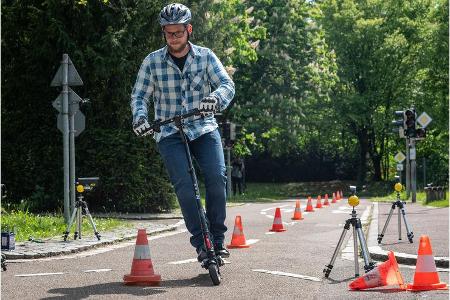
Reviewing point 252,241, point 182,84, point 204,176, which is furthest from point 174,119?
point 252,241

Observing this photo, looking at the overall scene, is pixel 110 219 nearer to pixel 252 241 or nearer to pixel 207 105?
pixel 252 241

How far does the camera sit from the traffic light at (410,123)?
32.3 meters

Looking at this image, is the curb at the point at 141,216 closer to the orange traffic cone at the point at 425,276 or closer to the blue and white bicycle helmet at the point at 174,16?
the blue and white bicycle helmet at the point at 174,16

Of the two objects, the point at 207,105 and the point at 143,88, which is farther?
the point at 143,88

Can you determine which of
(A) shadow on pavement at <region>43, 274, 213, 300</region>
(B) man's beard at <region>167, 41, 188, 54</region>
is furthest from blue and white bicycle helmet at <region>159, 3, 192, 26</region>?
(A) shadow on pavement at <region>43, 274, 213, 300</region>

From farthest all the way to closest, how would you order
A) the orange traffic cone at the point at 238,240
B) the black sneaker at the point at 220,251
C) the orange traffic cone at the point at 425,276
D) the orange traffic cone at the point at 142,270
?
the orange traffic cone at the point at 238,240, the black sneaker at the point at 220,251, the orange traffic cone at the point at 142,270, the orange traffic cone at the point at 425,276

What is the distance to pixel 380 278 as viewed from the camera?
7.57 m

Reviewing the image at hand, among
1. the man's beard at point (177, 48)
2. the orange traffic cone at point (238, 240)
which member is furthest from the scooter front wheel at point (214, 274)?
the orange traffic cone at point (238, 240)

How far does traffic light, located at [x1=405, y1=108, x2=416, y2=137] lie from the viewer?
32.3 m

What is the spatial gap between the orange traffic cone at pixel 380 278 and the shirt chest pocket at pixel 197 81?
2281mm

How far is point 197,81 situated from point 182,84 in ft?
0.46

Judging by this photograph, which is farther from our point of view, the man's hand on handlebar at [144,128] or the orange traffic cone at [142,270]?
the man's hand on handlebar at [144,128]

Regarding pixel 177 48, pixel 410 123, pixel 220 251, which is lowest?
pixel 220 251

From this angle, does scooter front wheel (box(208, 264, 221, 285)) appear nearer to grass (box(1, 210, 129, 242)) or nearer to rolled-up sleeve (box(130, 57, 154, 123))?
rolled-up sleeve (box(130, 57, 154, 123))
